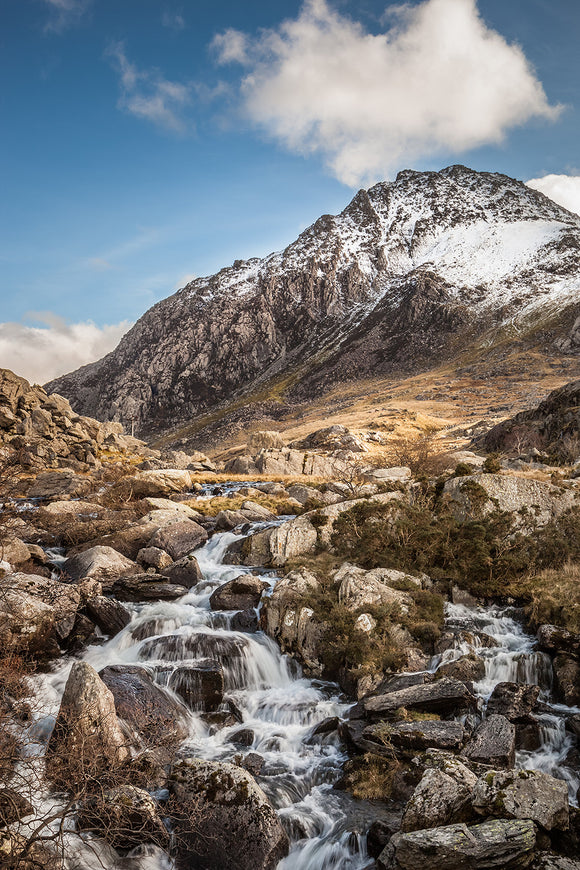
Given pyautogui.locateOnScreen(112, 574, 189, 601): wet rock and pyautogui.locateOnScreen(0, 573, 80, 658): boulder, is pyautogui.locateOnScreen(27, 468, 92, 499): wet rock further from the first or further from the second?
pyautogui.locateOnScreen(0, 573, 80, 658): boulder

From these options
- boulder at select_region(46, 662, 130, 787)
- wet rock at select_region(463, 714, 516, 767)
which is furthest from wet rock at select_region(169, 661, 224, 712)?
A: wet rock at select_region(463, 714, 516, 767)

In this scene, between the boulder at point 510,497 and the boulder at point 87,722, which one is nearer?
the boulder at point 87,722

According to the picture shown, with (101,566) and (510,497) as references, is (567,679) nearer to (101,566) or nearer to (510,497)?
(510,497)

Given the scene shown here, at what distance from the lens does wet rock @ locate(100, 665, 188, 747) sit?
13.3 meters

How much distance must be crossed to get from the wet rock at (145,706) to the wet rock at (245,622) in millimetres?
4686

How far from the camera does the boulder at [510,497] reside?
22625mm

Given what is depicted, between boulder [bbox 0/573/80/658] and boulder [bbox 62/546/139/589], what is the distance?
3.66 metres

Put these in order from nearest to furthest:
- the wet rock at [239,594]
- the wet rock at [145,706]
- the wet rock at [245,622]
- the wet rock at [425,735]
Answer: the wet rock at [425,735]
the wet rock at [145,706]
the wet rock at [245,622]
the wet rock at [239,594]

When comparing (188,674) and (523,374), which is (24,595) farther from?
(523,374)

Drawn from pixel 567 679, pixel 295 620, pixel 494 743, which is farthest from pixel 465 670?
pixel 295 620

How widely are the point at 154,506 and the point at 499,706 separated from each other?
28.8 meters

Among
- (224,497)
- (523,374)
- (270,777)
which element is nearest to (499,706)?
(270,777)

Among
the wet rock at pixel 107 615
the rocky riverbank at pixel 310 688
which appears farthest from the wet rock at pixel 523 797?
the wet rock at pixel 107 615

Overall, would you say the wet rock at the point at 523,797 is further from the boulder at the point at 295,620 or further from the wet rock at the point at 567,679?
the boulder at the point at 295,620
